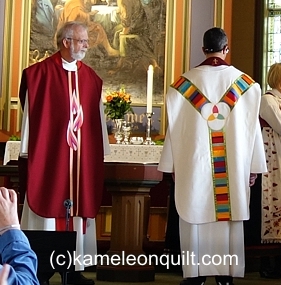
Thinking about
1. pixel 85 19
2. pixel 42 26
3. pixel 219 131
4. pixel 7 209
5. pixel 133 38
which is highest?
pixel 85 19

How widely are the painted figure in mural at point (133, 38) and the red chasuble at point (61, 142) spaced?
556 cm

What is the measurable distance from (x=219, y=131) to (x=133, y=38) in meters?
6.20

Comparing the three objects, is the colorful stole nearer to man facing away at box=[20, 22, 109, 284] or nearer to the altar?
man facing away at box=[20, 22, 109, 284]

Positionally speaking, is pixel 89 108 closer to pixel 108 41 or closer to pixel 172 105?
pixel 172 105

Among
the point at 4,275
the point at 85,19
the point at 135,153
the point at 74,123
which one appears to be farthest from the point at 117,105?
the point at 4,275

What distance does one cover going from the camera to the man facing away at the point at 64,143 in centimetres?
545

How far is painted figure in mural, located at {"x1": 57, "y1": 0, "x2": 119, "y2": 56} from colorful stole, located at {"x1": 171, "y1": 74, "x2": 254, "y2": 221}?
6.13 m

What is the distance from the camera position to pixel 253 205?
21.5 feet

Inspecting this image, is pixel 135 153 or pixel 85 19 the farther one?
pixel 85 19

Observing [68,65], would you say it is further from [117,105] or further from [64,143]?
[117,105]

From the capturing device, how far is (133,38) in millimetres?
11242

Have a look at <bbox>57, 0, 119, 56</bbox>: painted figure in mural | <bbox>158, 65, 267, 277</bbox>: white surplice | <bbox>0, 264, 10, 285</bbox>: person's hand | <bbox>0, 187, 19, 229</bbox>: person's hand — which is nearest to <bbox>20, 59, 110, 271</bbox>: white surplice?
<bbox>158, 65, 267, 277</bbox>: white surplice

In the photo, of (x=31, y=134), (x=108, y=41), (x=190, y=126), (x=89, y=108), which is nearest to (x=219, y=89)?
(x=190, y=126)

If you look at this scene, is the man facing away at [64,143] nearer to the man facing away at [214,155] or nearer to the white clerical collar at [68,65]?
the white clerical collar at [68,65]
